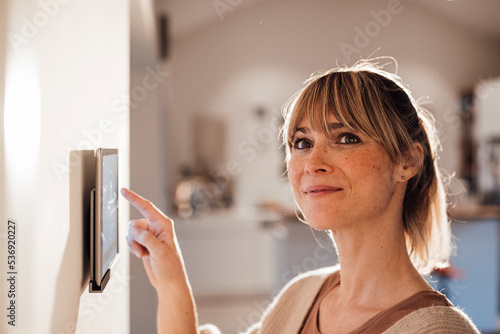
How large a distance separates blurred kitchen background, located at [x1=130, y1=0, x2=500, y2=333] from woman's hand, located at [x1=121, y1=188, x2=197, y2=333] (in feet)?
11.1

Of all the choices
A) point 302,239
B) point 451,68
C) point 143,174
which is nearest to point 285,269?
point 302,239

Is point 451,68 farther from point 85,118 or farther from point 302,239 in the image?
point 85,118

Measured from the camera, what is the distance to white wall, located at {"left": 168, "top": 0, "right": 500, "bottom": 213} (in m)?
5.81

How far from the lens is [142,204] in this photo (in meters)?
1.19

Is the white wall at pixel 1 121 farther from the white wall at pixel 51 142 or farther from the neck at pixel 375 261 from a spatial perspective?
Result: the neck at pixel 375 261

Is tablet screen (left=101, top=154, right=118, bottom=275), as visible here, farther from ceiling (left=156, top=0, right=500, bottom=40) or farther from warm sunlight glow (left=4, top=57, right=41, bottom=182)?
ceiling (left=156, top=0, right=500, bottom=40)

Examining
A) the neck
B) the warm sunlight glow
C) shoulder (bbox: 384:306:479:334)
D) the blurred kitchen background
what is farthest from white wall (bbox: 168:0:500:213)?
the warm sunlight glow

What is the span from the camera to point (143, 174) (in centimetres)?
370

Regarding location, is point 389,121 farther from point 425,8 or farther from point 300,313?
point 425,8

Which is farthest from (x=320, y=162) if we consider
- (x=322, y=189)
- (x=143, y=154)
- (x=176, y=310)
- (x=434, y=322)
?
(x=143, y=154)

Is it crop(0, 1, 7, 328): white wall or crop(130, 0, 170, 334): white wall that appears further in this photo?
crop(130, 0, 170, 334): white wall

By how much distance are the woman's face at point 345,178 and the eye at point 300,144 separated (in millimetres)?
40

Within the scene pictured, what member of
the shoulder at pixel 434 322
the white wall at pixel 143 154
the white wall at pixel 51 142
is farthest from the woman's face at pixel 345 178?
the white wall at pixel 143 154

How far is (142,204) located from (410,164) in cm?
63
